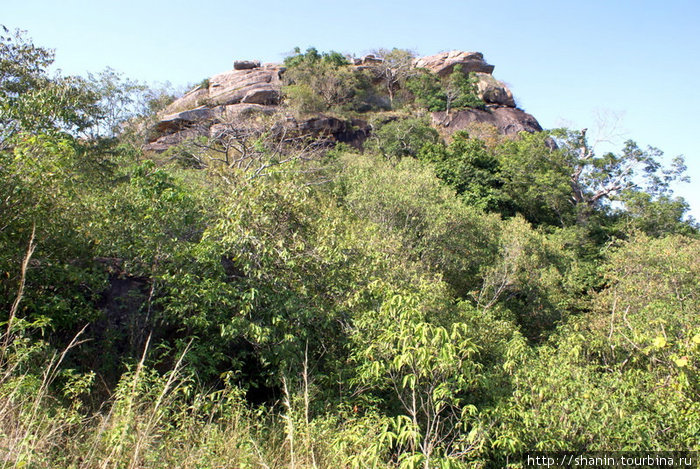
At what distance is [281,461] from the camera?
452 cm

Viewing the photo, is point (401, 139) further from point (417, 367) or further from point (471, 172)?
point (417, 367)

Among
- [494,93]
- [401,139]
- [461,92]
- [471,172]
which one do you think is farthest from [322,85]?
[471,172]

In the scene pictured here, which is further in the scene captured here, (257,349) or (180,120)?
(180,120)

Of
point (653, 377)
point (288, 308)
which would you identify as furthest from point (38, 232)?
point (653, 377)

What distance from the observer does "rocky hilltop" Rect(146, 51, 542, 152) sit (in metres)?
27.3

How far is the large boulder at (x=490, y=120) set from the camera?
33844 mm

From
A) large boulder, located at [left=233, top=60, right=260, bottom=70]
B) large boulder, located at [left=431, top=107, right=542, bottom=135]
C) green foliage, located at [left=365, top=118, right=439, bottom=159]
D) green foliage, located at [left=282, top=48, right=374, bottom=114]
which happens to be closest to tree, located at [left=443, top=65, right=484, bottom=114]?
large boulder, located at [left=431, top=107, right=542, bottom=135]

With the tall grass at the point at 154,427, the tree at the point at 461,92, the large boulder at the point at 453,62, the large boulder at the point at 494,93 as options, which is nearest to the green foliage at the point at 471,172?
the tree at the point at 461,92

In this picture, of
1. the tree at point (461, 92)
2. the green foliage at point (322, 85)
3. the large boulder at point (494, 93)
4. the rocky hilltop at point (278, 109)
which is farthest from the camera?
the large boulder at point (494, 93)

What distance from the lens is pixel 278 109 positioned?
28.7m

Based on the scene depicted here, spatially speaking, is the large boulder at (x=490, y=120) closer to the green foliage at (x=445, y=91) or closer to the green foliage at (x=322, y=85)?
the green foliage at (x=445, y=91)

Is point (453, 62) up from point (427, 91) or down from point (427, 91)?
up

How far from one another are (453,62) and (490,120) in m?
9.46

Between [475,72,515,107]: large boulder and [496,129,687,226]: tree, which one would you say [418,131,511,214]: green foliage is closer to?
[496,129,687,226]: tree
